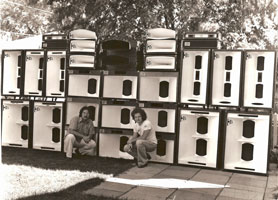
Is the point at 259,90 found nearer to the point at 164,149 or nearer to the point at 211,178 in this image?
the point at 211,178

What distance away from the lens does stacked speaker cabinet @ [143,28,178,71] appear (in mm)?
8188

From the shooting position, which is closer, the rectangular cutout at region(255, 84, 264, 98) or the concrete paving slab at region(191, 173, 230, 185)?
the concrete paving slab at region(191, 173, 230, 185)

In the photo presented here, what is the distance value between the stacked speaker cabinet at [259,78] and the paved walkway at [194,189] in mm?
1454

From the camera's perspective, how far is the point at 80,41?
8805 mm

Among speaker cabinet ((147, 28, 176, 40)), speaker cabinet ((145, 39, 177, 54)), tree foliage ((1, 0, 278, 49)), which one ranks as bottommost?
speaker cabinet ((145, 39, 177, 54))

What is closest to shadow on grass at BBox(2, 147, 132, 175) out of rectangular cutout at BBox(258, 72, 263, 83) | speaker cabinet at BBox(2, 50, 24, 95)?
speaker cabinet at BBox(2, 50, 24, 95)

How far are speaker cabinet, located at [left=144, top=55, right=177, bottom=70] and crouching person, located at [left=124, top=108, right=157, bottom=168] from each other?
3.19ft

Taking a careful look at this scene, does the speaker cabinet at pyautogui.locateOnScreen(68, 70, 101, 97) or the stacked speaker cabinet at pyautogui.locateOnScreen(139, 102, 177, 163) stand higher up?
the speaker cabinet at pyautogui.locateOnScreen(68, 70, 101, 97)

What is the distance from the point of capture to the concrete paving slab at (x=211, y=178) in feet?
22.8

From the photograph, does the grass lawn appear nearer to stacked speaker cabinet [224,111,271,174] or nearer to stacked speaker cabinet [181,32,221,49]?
stacked speaker cabinet [224,111,271,174]

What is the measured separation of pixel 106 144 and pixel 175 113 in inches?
67.7

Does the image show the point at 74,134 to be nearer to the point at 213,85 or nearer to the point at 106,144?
the point at 106,144

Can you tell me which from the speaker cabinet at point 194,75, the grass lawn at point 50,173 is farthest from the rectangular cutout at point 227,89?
the grass lawn at point 50,173

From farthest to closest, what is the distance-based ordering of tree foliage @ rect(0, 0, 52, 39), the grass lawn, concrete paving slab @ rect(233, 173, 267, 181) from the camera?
tree foliage @ rect(0, 0, 52, 39)
concrete paving slab @ rect(233, 173, 267, 181)
the grass lawn
